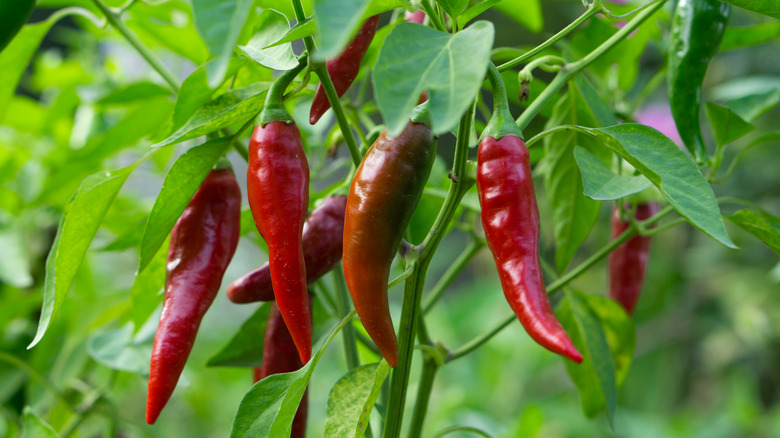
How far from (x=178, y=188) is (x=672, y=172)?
299mm

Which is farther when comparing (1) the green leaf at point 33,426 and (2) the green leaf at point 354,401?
(1) the green leaf at point 33,426

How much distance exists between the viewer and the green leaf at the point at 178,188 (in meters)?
0.42

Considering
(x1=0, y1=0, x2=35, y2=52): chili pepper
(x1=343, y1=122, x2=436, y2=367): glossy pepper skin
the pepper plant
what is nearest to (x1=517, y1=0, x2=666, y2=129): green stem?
the pepper plant

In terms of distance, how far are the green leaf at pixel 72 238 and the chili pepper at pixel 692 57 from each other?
1.45 ft

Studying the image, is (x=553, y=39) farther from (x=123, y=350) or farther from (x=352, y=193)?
(x=123, y=350)

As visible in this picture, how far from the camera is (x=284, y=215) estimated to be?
409mm

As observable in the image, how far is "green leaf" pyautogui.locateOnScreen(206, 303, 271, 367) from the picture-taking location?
0.57 metres

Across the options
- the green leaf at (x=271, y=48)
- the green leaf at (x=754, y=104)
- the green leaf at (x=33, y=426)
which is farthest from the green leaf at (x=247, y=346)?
the green leaf at (x=754, y=104)

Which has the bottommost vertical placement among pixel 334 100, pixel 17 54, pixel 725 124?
pixel 725 124

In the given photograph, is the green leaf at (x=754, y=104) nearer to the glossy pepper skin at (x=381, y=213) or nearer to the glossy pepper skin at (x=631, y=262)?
the glossy pepper skin at (x=631, y=262)

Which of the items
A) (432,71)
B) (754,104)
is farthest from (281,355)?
(754,104)

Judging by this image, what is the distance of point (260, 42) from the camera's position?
43cm

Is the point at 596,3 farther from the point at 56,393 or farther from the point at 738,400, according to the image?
the point at 738,400

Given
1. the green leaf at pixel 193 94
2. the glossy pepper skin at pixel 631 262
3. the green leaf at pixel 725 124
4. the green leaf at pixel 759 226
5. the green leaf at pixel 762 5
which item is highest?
the green leaf at pixel 193 94
